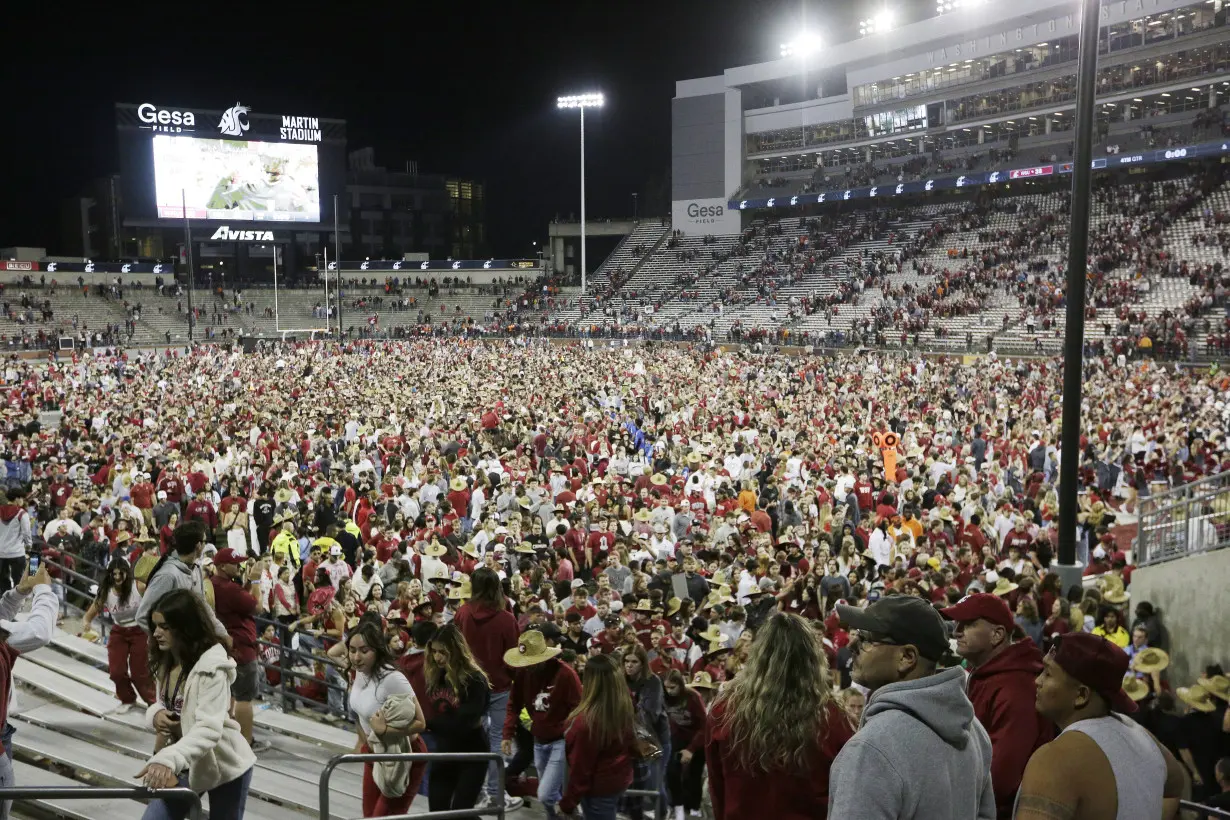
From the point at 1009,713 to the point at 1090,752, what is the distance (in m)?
1.18

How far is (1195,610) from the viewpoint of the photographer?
8086 millimetres

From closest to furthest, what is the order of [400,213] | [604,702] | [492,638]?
1. [604,702]
2. [492,638]
3. [400,213]

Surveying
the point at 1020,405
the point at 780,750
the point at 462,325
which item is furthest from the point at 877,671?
the point at 462,325

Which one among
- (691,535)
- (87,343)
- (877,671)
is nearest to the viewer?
(877,671)

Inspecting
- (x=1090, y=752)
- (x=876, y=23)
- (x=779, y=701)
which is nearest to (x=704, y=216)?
(x=876, y=23)

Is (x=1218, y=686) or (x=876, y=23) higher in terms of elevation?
(x=876, y=23)

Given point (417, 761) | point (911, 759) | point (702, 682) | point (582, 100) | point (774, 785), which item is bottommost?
point (702, 682)

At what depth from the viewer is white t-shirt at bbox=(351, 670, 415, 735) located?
4562mm

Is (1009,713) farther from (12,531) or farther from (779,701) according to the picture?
(12,531)

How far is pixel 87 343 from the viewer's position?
171 feet

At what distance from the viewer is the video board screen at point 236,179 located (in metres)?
59.5

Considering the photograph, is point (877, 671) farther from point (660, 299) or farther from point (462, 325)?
point (462, 325)

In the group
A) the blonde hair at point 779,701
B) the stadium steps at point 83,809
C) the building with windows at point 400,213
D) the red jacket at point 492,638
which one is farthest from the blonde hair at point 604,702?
the building with windows at point 400,213

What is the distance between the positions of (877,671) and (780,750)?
2.05 feet
